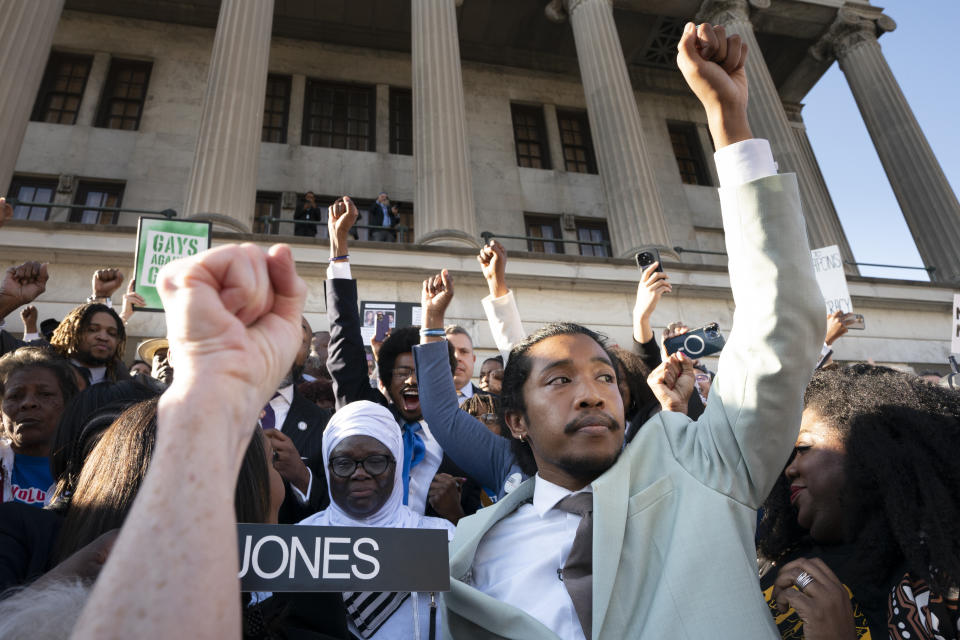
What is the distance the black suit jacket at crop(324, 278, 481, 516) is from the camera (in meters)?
3.73

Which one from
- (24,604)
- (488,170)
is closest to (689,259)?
(488,170)

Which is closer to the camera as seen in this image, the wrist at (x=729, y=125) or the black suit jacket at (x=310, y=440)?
the wrist at (x=729, y=125)

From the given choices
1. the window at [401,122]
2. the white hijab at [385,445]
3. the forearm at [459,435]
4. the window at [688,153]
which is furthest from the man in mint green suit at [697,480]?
the window at [688,153]

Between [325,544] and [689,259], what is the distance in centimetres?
1700

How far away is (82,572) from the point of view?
145cm

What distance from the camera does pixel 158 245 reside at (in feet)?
25.5

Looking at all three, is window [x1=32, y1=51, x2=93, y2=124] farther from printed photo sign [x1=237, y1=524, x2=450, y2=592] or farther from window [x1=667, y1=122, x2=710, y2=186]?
printed photo sign [x1=237, y1=524, x2=450, y2=592]

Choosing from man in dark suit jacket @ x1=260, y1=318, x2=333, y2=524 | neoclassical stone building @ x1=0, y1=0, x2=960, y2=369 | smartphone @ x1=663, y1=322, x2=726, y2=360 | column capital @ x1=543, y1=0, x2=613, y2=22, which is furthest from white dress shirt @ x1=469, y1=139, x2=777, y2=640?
column capital @ x1=543, y1=0, x2=613, y2=22

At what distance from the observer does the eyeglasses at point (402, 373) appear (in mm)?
4113

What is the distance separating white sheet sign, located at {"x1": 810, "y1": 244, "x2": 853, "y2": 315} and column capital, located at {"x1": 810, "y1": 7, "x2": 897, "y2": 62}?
12051mm

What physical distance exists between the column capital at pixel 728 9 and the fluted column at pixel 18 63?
1512cm

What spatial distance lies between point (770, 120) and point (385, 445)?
15.3 m

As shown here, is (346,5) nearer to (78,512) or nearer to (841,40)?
(841,40)

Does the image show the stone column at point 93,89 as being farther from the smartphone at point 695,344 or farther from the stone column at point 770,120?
the smartphone at point 695,344
